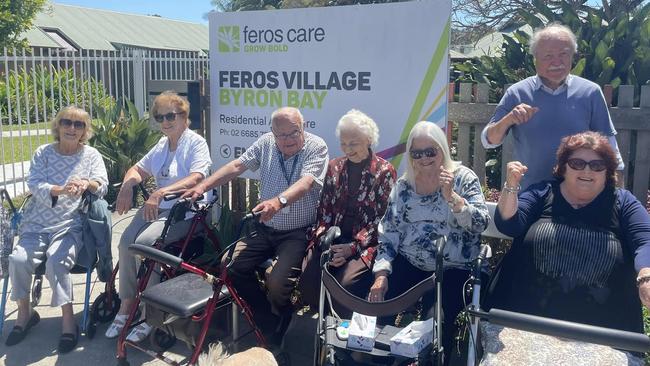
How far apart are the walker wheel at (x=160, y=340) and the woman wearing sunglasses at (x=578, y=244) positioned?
2.13 metres

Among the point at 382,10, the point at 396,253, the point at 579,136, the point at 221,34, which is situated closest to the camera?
the point at 579,136

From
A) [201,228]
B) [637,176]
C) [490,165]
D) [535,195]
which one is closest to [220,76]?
[201,228]

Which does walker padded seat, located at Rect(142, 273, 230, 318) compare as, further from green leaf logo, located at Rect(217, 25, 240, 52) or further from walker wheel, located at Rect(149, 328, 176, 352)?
green leaf logo, located at Rect(217, 25, 240, 52)

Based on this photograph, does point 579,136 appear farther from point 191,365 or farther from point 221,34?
point 221,34

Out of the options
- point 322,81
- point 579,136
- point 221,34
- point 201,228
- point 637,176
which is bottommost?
point 201,228

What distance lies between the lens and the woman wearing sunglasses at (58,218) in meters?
4.18

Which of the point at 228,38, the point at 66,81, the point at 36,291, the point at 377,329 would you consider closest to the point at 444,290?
the point at 377,329

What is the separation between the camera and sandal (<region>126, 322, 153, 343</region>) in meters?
4.06

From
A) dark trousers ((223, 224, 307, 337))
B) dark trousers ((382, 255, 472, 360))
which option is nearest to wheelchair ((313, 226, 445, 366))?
dark trousers ((382, 255, 472, 360))

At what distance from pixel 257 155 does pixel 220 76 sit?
126 cm

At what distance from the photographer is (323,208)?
13.3ft

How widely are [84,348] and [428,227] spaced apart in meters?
2.43

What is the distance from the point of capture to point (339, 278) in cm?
368

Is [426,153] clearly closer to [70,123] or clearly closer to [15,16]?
[70,123]
